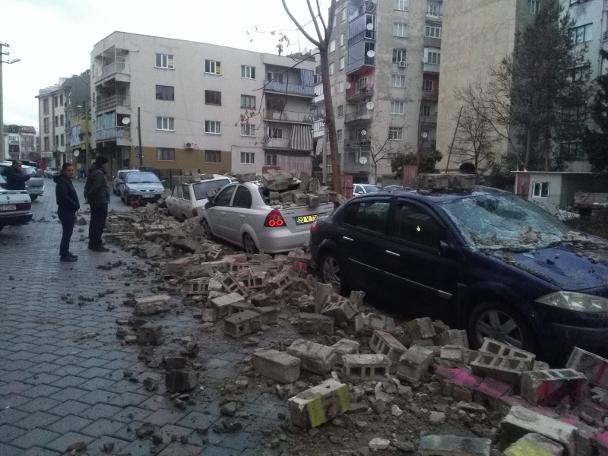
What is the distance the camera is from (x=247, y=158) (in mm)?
52406

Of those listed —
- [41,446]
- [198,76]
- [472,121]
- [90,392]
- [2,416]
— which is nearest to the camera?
[41,446]

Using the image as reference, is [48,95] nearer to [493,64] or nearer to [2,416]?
[493,64]

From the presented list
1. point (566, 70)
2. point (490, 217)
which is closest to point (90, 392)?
point (490, 217)

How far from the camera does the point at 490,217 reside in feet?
16.7

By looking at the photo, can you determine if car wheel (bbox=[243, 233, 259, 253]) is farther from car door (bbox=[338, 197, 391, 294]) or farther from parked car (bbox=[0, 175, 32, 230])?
parked car (bbox=[0, 175, 32, 230])

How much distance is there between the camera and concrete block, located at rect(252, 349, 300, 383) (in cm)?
380

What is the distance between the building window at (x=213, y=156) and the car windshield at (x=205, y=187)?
38.0 meters

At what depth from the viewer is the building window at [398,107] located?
53.2 meters

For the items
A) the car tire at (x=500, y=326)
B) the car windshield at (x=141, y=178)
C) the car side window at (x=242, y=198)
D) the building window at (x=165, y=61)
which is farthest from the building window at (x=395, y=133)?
the car tire at (x=500, y=326)

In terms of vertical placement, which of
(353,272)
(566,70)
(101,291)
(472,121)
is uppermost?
(566,70)

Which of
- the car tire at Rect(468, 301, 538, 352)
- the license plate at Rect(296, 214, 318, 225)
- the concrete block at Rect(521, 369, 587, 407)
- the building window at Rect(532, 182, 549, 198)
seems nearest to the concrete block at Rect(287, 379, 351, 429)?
the concrete block at Rect(521, 369, 587, 407)

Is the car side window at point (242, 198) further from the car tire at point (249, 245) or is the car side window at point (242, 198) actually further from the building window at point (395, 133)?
the building window at point (395, 133)

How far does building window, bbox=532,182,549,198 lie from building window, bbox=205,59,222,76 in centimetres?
3311

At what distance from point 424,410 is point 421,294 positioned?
1.77 m
